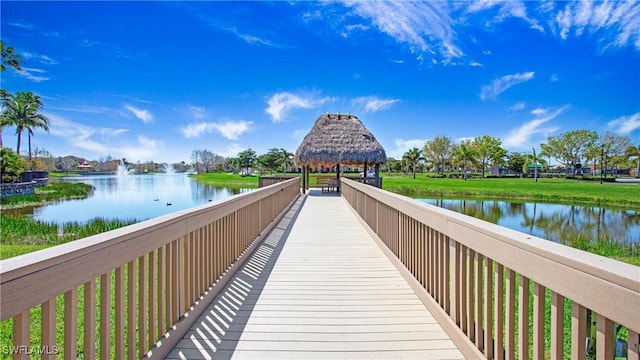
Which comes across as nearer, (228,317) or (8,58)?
(228,317)

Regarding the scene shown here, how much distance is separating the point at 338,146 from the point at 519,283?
1571cm

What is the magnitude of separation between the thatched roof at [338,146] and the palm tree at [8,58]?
2184 centimetres

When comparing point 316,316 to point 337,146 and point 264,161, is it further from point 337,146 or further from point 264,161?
point 264,161

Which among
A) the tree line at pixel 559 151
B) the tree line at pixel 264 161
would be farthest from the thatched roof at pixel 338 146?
the tree line at pixel 264 161

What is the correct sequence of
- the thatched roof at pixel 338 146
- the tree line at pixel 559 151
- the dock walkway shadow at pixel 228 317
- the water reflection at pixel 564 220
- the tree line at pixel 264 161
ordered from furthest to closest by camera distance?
the tree line at pixel 264 161 → the tree line at pixel 559 151 → the thatched roof at pixel 338 146 → the water reflection at pixel 564 220 → the dock walkway shadow at pixel 228 317

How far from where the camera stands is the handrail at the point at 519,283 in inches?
40.5

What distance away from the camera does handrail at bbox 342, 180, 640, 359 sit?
1.03m

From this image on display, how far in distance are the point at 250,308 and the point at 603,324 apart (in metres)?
2.47

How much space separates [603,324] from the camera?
41.9 inches

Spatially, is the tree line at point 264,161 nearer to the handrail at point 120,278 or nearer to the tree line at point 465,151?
the tree line at point 465,151

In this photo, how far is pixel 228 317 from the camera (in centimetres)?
268

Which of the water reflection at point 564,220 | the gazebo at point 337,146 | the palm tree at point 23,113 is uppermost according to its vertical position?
the palm tree at point 23,113

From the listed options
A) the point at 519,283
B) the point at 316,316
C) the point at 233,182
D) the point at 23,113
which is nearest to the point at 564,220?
the point at 316,316

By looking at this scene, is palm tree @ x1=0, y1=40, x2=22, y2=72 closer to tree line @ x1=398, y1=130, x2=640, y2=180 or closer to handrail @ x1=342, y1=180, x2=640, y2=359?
handrail @ x1=342, y1=180, x2=640, y2=359
